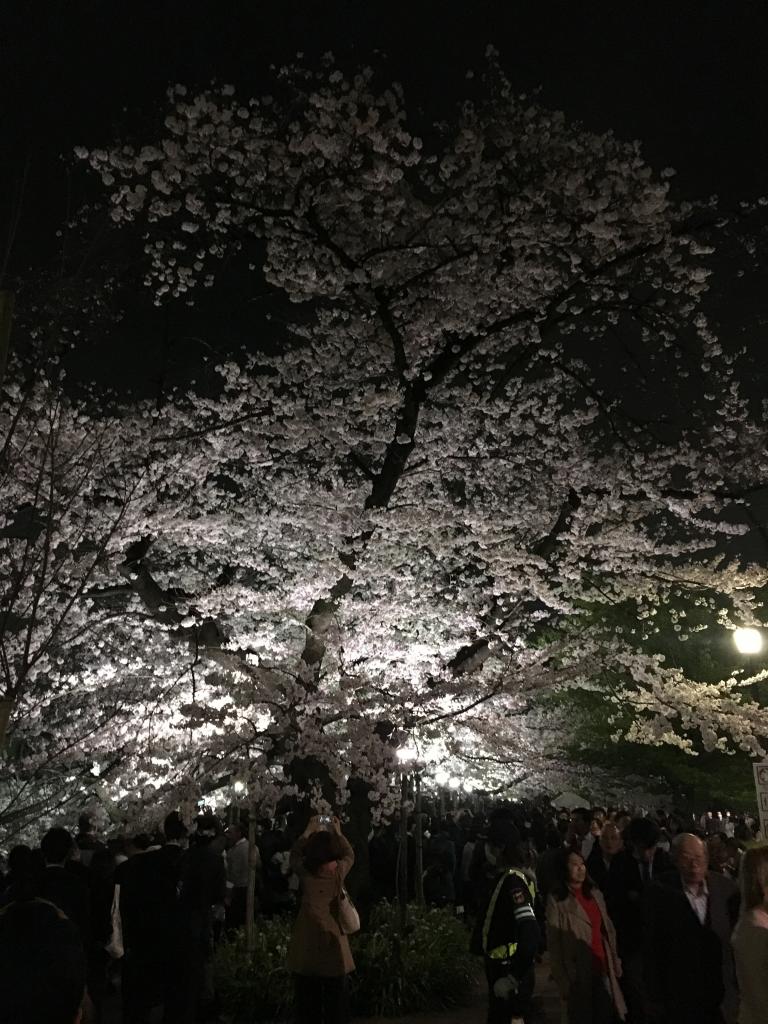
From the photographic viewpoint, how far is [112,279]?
422 inches

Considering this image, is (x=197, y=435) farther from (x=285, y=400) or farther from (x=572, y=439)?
(x=572, y=439)

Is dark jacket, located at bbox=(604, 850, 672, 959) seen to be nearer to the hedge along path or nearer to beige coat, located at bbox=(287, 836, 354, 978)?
the hedge along path

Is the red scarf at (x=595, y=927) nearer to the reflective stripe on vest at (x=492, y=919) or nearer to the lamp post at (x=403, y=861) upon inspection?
the reflective stripe on vest at (x=492, y=919)

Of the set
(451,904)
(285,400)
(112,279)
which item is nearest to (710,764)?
(451,904)

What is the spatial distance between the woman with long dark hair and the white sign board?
390 cm

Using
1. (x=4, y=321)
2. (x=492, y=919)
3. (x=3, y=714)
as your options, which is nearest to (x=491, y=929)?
(x=492, y=919)

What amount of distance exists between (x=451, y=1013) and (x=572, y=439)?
7454mm

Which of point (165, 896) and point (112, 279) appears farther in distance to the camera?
point (112, 279)

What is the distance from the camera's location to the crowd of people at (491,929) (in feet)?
9.56

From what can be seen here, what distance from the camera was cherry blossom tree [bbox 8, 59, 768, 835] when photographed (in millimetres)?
9688

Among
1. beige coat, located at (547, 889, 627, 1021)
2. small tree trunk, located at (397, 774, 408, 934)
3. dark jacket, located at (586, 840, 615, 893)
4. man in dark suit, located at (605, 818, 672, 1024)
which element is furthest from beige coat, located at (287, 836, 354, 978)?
small tree trunk, located at (397, 774, 408, 934)

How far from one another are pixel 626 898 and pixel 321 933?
2.30 meters

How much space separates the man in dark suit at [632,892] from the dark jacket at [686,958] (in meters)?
1.60

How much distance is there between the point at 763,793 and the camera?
793 centimetres
